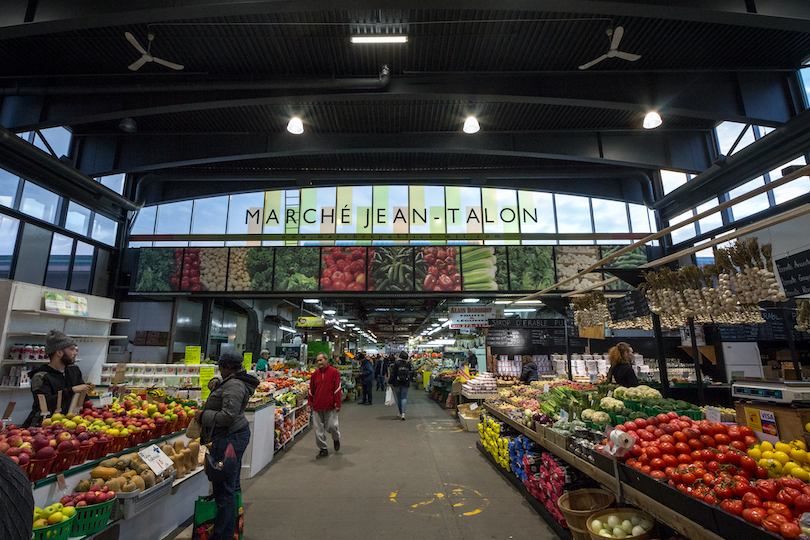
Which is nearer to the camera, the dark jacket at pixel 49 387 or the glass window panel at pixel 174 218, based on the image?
the dark jacket at pixel 49 387

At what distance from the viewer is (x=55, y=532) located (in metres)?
2.42

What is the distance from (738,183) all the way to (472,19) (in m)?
7.48

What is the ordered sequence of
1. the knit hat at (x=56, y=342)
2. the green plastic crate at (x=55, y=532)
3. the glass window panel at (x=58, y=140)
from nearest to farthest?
the green plastic crate at (x=55, y=532), the knit hat at (x=56, y=342), the glass window panel at (x=58, y=140)

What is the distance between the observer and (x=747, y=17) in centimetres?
538

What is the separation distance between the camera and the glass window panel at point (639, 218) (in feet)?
40.1

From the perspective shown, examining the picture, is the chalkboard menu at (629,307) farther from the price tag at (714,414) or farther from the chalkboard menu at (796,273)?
the price tag at (714,414)

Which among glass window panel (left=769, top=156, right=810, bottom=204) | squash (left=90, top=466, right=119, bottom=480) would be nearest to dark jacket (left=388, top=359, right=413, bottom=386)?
squash (left=90, top=466, right=119, bottom=480)

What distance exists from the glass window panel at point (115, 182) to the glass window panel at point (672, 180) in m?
16.5

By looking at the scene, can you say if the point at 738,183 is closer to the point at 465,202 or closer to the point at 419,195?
the point at 465,202

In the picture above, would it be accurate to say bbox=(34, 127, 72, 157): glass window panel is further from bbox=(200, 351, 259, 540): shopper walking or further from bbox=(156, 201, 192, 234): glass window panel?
bbox=(200, 351, 259, 540): shopper walking

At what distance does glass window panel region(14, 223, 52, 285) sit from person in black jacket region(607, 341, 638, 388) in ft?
41.7

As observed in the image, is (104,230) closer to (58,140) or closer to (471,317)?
(58,140)

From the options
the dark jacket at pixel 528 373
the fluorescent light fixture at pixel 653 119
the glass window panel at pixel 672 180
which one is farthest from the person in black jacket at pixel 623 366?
the glass window panel at pixel 672 180

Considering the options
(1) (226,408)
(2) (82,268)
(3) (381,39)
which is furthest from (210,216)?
(1) (226,408)
